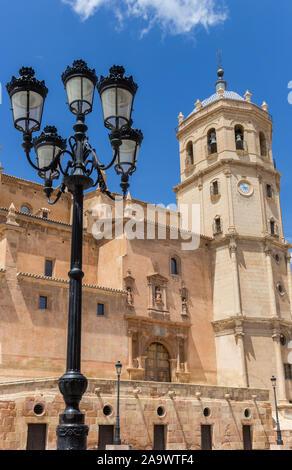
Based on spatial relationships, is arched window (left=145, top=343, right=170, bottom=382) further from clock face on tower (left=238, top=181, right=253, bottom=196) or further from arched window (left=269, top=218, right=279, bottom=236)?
clock face on tower (left=238, top=181, right=253, bottom=196)

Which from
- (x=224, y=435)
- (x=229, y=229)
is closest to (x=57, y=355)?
(x=224, y=435)

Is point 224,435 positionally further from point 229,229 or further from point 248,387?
point 229,229

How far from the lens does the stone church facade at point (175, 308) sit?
23625 millimetres

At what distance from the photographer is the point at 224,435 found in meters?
26.0

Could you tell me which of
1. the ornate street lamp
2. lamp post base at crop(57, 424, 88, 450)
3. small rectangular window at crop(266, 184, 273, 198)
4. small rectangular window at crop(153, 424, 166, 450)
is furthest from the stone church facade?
the ornate street lamp

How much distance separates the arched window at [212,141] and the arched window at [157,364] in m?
15.0

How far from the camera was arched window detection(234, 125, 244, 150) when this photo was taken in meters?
37.2

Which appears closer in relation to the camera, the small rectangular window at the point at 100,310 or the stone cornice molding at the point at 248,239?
the small rectangular window at the point at 100,310

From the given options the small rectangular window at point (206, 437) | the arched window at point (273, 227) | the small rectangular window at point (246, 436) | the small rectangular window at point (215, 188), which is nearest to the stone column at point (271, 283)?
the arched window at point (273, 227)

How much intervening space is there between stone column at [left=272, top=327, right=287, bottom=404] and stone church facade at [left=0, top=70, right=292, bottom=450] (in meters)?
0.06

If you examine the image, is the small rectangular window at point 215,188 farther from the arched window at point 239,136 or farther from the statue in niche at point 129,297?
the statue in niche at point 129,297

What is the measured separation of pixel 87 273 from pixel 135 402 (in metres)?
10.6

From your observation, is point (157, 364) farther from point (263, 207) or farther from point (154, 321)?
point (263, 207)
